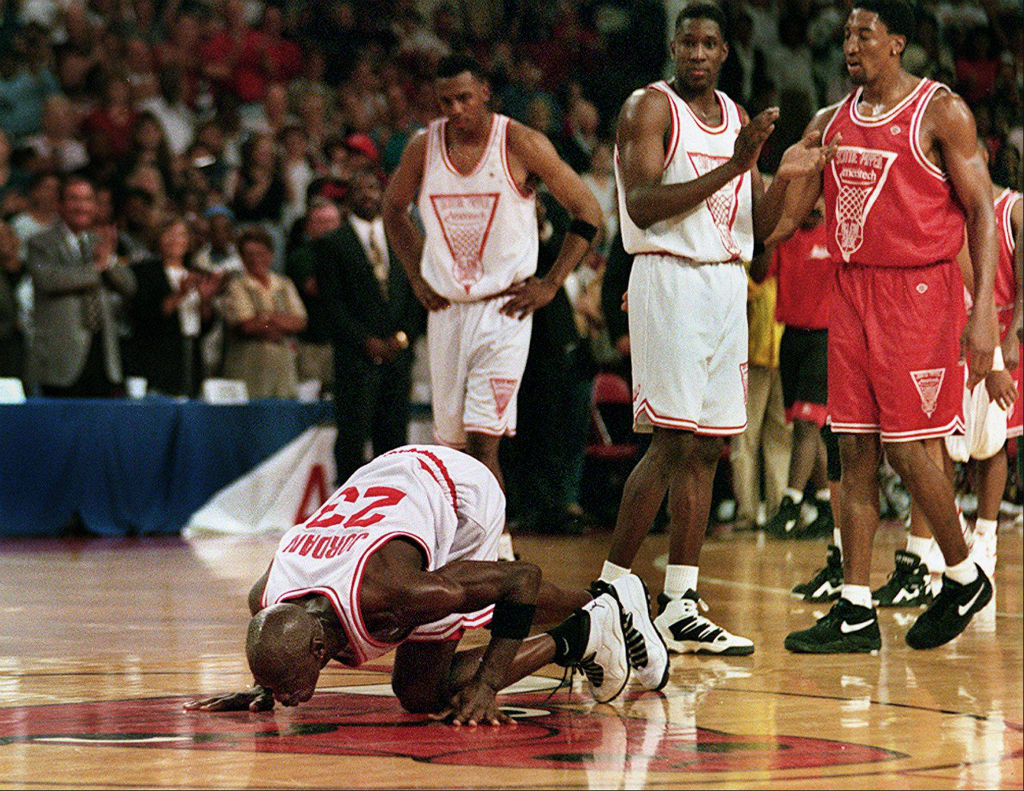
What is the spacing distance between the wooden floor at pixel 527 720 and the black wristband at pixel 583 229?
1.65 meters

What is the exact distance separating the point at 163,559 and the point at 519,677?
447cm

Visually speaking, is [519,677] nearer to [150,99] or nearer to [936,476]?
[936,476]

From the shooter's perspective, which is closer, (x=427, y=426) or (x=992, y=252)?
(x=992, y=252)

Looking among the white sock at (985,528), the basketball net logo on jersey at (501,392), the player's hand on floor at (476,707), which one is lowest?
the white sock at (985,528)

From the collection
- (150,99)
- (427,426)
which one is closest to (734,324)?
(427,426)

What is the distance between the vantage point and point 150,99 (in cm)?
1212

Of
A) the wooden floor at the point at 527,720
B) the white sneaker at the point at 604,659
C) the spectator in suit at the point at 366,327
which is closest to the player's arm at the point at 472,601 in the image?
the wooden floor at the point at 527,720

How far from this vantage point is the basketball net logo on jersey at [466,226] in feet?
21.5

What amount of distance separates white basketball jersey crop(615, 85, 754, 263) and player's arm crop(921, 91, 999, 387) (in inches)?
26.0

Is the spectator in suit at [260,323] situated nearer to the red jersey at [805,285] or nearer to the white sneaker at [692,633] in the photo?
the red jersey at [805,285]

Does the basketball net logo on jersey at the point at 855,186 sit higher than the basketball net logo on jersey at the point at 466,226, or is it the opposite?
the basketball net logo on jersey at the point at 855,186

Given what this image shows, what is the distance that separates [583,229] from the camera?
270 inches

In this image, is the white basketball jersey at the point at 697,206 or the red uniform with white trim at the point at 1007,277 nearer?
the white basketball jersey at the point at 697,206

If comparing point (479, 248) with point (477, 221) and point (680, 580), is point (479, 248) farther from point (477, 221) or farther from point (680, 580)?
point (680, 580)
